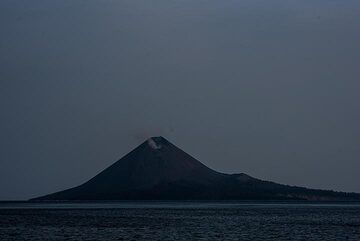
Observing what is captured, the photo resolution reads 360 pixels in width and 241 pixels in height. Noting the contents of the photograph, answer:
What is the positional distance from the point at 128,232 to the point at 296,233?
13177mm

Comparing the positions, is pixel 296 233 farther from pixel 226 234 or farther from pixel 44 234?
pixel 44 234

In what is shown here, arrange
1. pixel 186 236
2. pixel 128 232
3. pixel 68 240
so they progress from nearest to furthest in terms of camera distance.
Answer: pixel 68 240 < pixel 186 236 < pixel 128 232

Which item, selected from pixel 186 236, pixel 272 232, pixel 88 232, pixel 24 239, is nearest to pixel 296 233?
pixel 272 232

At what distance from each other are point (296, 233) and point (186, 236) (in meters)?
10.7

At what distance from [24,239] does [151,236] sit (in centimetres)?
977

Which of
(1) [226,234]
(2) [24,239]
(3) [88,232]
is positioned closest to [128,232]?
(3) [88,232]

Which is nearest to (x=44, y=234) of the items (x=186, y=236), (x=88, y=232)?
(x=88, y=232)

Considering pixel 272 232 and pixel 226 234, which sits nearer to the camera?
pixel 226 234

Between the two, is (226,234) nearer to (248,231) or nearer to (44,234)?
(248,231)

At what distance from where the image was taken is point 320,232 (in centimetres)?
7712

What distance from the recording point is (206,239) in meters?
64.4

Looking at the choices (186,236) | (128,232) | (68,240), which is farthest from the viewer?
(128,232)

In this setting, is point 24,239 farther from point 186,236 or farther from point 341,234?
point 341,234

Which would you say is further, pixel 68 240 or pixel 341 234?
pixel 341 234
